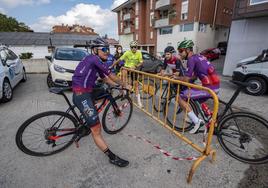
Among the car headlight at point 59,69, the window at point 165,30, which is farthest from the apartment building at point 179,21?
the car headlight at point 59,69

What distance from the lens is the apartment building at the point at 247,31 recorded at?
772 cm

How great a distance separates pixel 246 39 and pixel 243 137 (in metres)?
8.44

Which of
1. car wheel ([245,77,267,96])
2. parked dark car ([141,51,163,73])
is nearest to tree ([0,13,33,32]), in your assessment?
parked dark car ([141,51,163,73])

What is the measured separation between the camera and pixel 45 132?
2344mm

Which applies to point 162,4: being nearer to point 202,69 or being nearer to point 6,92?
point 6,92

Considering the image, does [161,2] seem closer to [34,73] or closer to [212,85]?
[34,73]

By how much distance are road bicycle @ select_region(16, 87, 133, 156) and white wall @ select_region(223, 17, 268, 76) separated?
854cm

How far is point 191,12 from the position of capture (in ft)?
66.8

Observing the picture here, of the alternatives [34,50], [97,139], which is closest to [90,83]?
[97,139]

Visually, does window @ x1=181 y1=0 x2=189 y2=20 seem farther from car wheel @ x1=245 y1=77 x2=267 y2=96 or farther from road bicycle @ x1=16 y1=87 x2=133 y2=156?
road bicycle @ x1=16 y1=87 x2=133 y2=156

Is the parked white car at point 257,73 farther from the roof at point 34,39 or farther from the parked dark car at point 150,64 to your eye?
the roof at point 34,39

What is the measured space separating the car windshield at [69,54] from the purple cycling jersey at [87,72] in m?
4.28

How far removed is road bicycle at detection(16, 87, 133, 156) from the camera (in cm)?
224

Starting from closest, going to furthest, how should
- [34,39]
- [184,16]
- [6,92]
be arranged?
[6,92] → [184,16] → [34,39]
